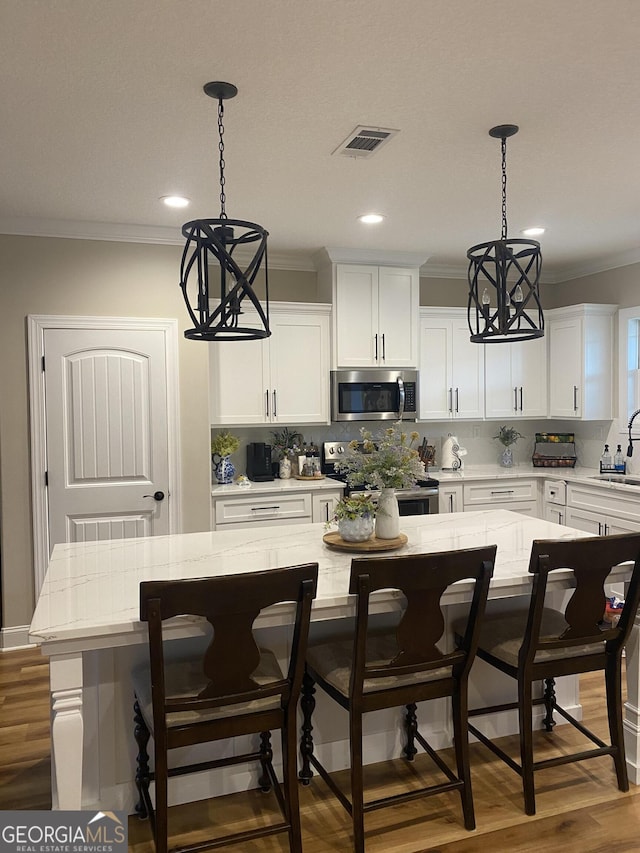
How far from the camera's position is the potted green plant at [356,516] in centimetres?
266

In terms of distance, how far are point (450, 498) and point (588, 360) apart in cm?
165

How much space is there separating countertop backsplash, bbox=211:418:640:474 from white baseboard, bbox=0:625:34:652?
6.23ft

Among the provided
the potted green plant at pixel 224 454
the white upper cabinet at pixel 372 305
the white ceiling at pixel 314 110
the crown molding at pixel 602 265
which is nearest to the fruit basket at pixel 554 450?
the crown molding at pixel 602 265

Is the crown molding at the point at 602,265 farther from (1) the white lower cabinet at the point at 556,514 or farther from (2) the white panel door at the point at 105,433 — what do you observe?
(2) the white panel door at the point at 105,433

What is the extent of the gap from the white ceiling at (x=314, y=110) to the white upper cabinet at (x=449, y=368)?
4.04 ft

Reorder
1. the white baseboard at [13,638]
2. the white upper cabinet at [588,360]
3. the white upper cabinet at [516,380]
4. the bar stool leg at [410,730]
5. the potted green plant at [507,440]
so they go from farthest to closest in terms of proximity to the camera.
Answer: the potted green plant at [507,440] < the white upper cabinet at [516,380] < the white upper cabinet at [588,360] < the white baseboard at [13,638] < the bar stool leg at [410,730]

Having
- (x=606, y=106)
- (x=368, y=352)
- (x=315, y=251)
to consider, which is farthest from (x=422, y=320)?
(x=606, y=106)

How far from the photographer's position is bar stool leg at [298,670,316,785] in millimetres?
2580

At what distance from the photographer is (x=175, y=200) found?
3703mm

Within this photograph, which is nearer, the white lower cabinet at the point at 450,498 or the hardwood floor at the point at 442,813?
the hardwood floor at the point at 442,813

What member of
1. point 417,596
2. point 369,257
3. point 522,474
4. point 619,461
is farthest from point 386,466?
point 619,461

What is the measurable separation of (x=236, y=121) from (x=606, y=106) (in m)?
1.48

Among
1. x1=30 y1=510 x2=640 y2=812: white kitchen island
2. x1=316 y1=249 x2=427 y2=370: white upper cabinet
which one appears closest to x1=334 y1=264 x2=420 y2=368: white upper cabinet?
x1=316 y1=249 x2=427 y2=370: white upper cabinet

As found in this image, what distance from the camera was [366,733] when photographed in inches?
109
